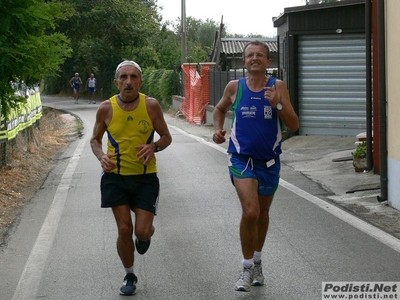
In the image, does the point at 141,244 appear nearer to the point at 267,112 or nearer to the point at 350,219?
the point at 267,112

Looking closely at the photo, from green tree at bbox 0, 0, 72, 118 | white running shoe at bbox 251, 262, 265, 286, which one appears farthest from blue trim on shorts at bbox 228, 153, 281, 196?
green tree at bbox 0, 0, 72, 118

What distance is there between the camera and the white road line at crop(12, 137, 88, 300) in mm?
7371

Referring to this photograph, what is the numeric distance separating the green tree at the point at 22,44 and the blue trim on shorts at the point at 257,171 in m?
6.57

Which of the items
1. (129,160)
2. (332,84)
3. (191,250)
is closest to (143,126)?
(129,160)

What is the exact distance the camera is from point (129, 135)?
7039 millimetres

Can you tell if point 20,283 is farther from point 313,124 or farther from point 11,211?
point 313,124

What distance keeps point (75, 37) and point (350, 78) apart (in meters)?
24.5

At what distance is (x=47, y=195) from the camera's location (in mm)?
13281

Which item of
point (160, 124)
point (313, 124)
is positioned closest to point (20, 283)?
point (160, 124)

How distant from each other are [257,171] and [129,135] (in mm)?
1047

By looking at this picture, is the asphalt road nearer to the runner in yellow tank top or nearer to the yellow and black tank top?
the runner in yellow tank top

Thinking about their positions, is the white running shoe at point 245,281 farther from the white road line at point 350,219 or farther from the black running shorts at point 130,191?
the white road line at point 350,219

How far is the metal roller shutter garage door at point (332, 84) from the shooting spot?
70.2 ft

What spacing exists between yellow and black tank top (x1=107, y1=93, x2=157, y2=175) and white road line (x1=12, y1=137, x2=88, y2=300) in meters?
1.28
